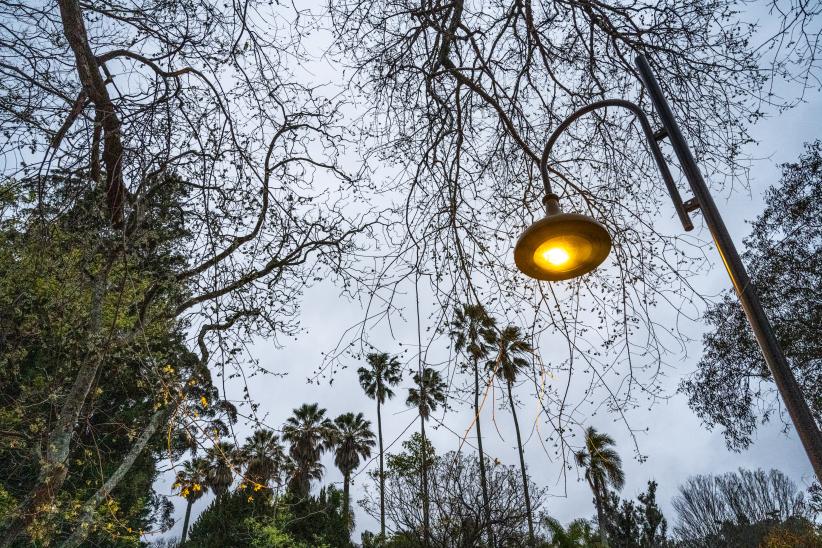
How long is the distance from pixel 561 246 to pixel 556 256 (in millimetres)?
62

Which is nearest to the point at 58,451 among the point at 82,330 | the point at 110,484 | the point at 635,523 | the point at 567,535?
the point at 110,484

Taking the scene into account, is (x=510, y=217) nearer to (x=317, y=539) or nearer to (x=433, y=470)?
(x=433, y=470)

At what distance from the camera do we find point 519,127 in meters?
4.57

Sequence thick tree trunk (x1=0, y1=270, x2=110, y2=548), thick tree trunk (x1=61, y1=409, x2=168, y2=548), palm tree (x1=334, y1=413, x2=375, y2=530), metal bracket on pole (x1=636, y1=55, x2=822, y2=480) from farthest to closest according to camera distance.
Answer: palm tree (x1=334, y1=413, x2=375, y2=530), thick tree trunk (x1=61, y1=409, x2=168, y2=548), thick tree trunk (x1=0, y1=270, x2=110, y2=548), metal bracket on pole (x1=636, y1=55, x2=822, y2=480)

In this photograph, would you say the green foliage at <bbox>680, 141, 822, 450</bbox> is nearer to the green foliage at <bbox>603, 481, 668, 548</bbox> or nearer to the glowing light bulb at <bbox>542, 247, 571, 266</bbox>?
the glowing light bulb at <bbox>542, 247, 571, 266</bbox>

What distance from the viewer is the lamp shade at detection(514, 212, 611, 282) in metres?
2.20

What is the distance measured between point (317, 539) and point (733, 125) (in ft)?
71.1

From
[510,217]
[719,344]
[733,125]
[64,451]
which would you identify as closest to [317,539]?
[64,451]

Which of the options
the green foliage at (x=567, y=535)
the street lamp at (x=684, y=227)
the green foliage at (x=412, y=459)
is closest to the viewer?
the street lamp at (x=684, y=227)

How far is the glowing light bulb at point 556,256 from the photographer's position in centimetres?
230

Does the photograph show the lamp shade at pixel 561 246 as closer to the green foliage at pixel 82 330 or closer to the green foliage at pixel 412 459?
the green foliage at pixel 82 330

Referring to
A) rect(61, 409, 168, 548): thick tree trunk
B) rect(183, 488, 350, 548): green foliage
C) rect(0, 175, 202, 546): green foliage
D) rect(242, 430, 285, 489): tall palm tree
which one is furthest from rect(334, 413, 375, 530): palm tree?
rect(242, 430, 285, 489): tall palm tree

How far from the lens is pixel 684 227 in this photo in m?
2.27

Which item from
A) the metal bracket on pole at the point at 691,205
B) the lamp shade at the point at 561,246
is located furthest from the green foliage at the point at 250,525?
the metal bracket on pole at the point at 691,205
